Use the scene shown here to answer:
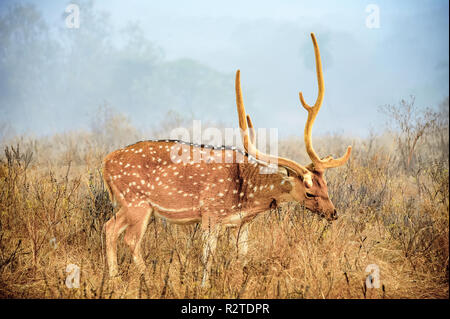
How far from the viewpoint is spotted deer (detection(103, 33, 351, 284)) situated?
11.5ft

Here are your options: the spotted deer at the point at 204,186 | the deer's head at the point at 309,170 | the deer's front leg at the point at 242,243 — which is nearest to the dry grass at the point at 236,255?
the deer's front leg at the point at 242,243

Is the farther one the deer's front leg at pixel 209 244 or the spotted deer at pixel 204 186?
the spotted deer at pixel 204 186

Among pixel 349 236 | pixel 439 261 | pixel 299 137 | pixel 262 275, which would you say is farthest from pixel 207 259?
pixel 299 137

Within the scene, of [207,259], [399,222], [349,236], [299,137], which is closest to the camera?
[207,259]

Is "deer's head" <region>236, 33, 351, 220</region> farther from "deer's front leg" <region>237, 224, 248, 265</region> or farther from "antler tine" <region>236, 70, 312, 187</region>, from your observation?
"deer's front leg" <region>237, 224, 248, 265</region>

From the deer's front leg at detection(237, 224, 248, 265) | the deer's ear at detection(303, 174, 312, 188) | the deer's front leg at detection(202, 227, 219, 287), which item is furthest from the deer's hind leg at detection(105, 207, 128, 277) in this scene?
the deer's ear at detection(303, 174, 312, 188)

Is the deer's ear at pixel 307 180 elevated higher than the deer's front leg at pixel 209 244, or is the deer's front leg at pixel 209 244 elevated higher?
the deer's ear at pixel 307 180

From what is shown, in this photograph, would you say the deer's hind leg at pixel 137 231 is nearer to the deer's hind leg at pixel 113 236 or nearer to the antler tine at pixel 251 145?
the deer's hind leg at pixel 113 236

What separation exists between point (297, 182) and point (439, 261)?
1.48 m

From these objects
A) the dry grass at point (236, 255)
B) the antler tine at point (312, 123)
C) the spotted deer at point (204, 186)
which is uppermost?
the antler tine at point (312, 123)

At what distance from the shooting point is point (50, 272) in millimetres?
3537

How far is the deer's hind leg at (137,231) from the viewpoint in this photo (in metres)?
3.44


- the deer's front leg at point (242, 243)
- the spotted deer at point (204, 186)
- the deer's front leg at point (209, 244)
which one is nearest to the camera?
the deer's front leg at point (209, 244)

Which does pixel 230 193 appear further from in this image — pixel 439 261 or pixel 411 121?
pixel 411 121
